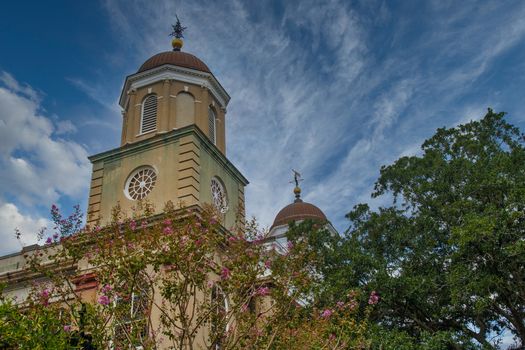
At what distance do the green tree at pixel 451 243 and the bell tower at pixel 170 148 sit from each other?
4746mm

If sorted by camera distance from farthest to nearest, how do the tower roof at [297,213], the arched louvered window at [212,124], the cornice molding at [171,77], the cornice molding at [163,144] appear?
the tower roof at [297,213], the arched louvered window at [212,124], the cornice molding at [171,77], the cornice molding at [163,144]

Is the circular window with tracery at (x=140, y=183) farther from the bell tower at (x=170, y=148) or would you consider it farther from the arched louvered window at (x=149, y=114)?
the arched louvered window at (x=149, y=114)

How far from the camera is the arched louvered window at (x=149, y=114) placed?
1836cm

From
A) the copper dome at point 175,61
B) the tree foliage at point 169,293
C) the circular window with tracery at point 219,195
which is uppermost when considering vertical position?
the copper dome at point 175,61

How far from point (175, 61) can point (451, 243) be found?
11.6m

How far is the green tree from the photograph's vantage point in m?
13.2

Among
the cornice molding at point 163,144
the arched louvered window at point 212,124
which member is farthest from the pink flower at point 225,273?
the arched louvered window at point 212,124

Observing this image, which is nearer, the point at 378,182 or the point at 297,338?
the point at 297,338

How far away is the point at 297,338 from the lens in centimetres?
1039

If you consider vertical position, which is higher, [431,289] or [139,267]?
[431,289]

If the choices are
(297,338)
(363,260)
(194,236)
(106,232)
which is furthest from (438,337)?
(106,232)

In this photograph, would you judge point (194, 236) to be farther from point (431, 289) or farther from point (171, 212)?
point (431, 289)

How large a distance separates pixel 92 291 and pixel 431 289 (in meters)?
9.38

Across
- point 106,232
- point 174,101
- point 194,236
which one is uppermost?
point 174,101
